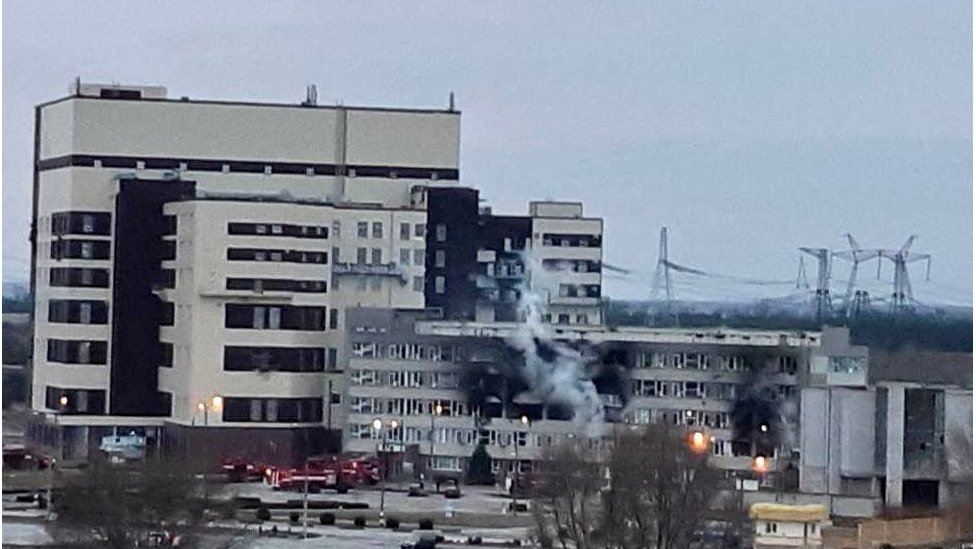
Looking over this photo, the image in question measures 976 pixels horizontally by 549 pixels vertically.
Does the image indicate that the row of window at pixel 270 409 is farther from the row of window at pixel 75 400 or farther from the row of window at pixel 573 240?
the row of window at pixel 573 240

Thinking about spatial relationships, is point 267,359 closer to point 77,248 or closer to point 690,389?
point 77,248

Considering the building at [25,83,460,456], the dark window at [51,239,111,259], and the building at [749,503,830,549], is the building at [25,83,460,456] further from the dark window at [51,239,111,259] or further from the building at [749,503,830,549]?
the building at [749,503,830,549]

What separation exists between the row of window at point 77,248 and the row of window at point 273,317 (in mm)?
883

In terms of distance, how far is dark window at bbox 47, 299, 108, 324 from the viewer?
8.98 metres

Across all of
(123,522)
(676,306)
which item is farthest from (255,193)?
(123,522)

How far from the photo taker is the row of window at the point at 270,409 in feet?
27.4

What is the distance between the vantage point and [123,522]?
3.81 meters

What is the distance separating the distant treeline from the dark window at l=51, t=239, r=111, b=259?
2272 mm

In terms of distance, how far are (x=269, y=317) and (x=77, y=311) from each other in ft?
3.42

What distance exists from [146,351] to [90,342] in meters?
0.25

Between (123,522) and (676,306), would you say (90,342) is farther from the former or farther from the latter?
(123,522)

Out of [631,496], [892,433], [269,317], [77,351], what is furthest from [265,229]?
[631,496]

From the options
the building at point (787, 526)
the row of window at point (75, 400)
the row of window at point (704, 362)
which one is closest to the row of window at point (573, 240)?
the row of window at point (704, 362)

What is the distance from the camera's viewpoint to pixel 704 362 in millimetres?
8227
